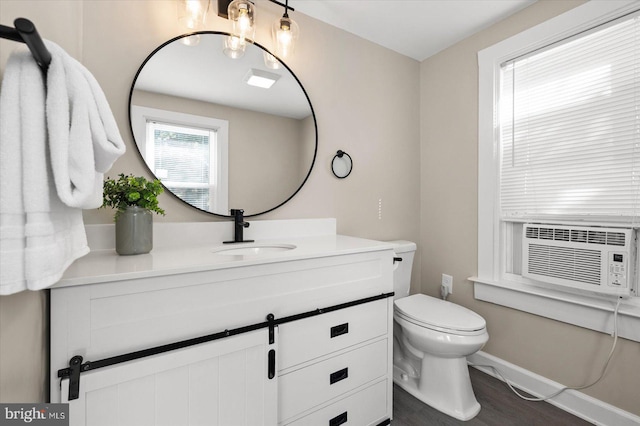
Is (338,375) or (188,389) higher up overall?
(188,389)

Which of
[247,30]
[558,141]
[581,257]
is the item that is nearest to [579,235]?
[581,257]

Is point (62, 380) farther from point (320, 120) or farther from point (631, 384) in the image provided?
point (631, 384)

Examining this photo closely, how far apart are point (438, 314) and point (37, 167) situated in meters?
1.76

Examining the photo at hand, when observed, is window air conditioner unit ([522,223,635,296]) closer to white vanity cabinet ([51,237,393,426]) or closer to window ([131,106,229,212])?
white vanity cabinet ([51,237,393,426])

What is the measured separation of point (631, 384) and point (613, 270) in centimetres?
56

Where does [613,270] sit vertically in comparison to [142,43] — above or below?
below

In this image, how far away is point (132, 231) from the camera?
1107 mm

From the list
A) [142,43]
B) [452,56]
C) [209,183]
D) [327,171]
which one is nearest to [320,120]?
[327,171]

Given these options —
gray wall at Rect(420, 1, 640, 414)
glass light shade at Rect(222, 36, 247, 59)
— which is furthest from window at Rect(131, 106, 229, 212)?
gray wall at Rect(420, 1, 640, 414)

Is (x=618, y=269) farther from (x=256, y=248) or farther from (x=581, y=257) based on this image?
(x=256, y=248)

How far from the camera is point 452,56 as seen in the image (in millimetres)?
2178

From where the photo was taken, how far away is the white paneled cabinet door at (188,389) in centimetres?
81

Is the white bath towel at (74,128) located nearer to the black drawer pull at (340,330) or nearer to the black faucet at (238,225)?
the black faucet at (238,225)

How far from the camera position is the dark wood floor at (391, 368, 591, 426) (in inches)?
58.6
